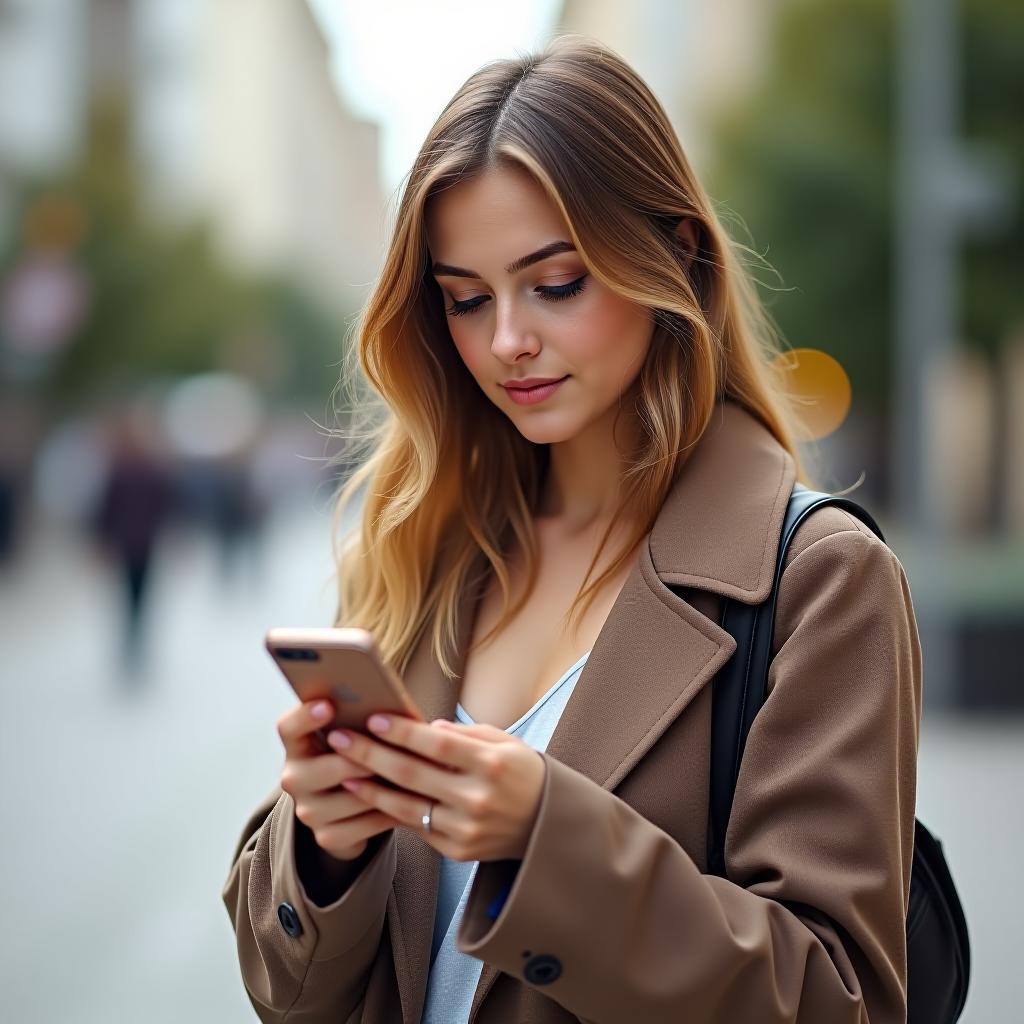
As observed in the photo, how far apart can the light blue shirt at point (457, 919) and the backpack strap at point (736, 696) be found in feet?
0.85

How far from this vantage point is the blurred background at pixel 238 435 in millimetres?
5891

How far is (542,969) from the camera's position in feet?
5.18

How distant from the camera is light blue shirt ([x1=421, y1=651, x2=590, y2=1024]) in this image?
1954mm

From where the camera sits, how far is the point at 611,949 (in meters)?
1.57

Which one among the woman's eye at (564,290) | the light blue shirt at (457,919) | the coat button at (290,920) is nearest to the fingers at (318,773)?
the coat button at (290,920)

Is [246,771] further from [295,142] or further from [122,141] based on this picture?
[295,142]

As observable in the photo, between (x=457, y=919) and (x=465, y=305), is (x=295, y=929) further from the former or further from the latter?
(x=465, y=305)

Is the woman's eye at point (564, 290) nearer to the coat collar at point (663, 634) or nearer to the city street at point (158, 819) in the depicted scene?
the coat collar at point (663, 634)

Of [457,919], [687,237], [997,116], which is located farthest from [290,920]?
[997,116]

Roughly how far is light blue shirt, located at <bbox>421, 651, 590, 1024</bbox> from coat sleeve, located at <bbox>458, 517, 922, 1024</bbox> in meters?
0.34

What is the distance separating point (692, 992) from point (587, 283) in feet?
3.33

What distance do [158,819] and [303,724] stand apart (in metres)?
6.00

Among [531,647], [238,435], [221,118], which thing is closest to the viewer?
[531,647]

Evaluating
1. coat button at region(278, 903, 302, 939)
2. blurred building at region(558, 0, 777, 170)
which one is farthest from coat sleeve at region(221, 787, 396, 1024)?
blurred building at region(558, 0, 777, 170)
